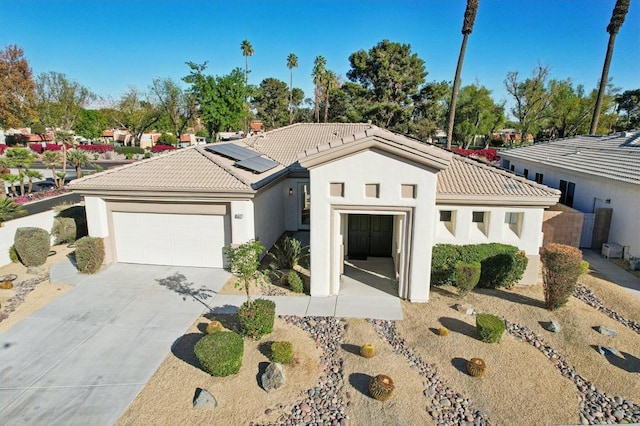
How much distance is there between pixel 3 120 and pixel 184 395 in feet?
195

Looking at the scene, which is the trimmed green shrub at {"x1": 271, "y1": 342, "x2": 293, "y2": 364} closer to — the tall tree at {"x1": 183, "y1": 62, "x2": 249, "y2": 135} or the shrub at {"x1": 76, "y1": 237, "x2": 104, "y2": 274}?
the shrub at {"x1": 76, "y1": 237, "x2": 104, "y2": 274}

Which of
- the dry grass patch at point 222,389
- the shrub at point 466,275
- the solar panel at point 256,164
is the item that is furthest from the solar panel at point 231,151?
the shrub at point 466,275

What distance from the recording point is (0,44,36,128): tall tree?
1924 inches

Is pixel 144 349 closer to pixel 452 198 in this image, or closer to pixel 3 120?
pixel 452 198

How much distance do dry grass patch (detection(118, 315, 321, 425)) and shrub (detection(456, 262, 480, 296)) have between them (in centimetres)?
505

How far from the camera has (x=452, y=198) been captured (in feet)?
41.0

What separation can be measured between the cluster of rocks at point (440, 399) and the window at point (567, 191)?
1541 cm

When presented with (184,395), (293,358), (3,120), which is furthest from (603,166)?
(3,120)

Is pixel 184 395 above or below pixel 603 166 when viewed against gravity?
below

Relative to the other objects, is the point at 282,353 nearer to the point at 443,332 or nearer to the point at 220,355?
the point at 220,355

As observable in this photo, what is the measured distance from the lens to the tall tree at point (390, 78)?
148ft

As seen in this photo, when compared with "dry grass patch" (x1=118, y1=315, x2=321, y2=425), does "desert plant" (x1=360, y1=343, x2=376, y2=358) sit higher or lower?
higher

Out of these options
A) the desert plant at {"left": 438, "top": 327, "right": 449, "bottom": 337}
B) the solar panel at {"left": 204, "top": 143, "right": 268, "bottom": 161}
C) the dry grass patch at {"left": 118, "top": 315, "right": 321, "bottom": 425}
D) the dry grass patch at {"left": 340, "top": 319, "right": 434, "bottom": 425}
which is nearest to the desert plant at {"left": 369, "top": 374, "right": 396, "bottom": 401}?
the dry grass patch at {"left": 340, "top": 319, "right": 434, "bottom": 425}

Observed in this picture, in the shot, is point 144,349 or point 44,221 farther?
point 44,221
